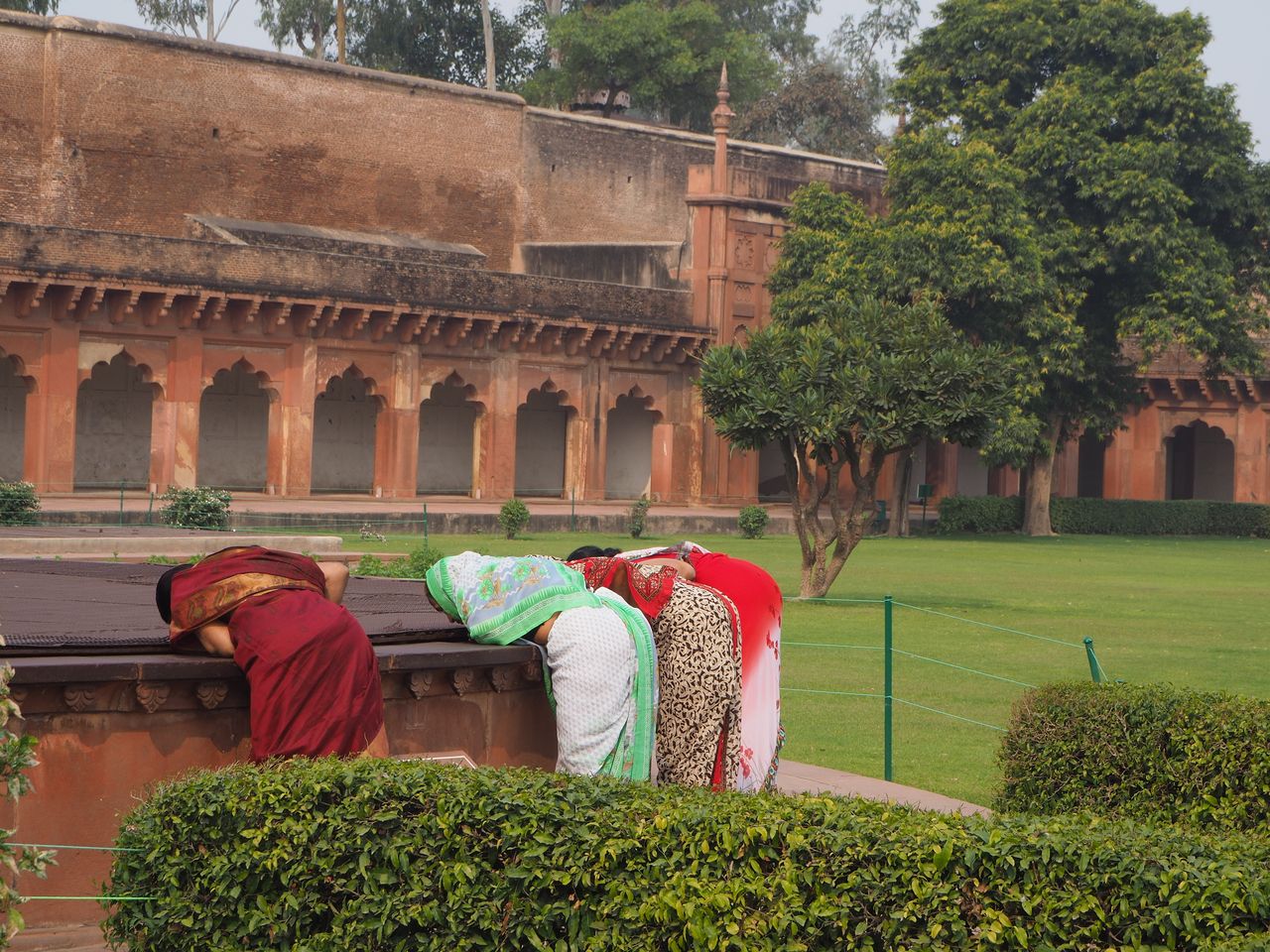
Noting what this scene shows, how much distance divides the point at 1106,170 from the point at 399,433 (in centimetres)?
1187

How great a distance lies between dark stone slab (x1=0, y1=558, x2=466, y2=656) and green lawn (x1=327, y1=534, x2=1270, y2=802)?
7.58 ft

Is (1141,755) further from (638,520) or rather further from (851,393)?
(638,520)

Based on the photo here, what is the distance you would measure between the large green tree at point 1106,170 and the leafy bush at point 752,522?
403cm

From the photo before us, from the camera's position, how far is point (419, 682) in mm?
4664

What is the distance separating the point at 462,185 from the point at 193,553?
20068 mm

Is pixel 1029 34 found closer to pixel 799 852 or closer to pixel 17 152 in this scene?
pixel 17 152

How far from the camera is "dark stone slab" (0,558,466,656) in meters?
4.39

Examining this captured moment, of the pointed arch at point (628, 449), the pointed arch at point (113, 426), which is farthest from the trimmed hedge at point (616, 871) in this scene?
the pointed arch at point (628, 449)

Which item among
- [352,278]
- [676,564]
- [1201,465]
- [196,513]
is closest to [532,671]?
[676,564]

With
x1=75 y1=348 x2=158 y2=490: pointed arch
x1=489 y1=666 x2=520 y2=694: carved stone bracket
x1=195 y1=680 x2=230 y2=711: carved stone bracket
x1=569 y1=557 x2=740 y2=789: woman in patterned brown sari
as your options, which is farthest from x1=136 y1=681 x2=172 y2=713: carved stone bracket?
x1=75 y1=348 x2=158 y2=490: pointed arch

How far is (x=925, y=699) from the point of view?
9.94 m

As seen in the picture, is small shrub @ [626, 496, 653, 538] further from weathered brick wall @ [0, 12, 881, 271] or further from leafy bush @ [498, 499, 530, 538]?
weathered brick wall @ [0, 12, 881, 271]

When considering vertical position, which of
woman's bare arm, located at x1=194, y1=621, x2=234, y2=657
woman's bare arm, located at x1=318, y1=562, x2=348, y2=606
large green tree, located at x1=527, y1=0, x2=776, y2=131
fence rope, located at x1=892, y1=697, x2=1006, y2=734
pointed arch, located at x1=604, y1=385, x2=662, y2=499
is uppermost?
large green tree, located at x1=527, y1=0, x2=776, y2=131

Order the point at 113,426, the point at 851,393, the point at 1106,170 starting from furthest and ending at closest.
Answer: the point at 1106,170 < the point at 113,426 < the point at 851,393
